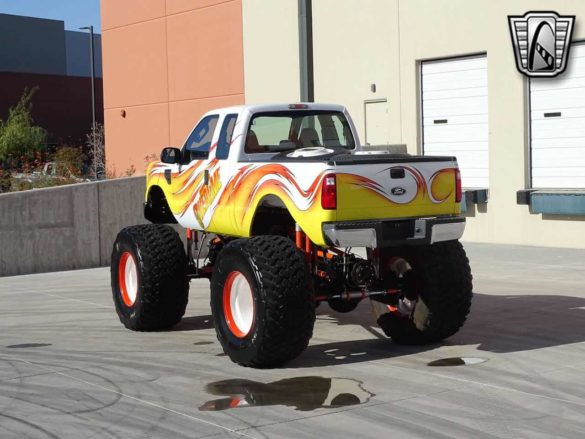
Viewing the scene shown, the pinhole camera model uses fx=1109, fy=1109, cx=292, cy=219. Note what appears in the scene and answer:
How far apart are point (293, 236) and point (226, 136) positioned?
3.92 ft

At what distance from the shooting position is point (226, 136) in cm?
1098

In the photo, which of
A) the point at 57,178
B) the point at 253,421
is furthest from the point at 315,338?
the point at 57,178

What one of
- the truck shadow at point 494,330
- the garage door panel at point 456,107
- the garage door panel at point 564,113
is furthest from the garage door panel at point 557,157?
the truck shadow at point 494,330

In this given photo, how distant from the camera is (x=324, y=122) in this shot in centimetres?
1148

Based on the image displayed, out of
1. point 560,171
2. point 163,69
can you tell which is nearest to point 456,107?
point 560,171

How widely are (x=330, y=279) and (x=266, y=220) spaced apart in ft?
3.23

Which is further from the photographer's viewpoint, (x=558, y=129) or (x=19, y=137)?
(x=19, y=137)

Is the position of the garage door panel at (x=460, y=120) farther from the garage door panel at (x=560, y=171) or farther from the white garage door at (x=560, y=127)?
the garage door panel at (x=560, y=171)

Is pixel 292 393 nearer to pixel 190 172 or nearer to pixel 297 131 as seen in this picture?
pixel 297 131

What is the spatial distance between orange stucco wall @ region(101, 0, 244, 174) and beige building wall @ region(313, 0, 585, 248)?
446 cm

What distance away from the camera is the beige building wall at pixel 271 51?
85.9 ft

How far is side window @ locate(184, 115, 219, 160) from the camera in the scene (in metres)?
11.4

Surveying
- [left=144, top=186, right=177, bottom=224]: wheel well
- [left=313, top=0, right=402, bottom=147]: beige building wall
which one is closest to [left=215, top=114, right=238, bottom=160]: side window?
[left=144, top=186, right=177, bottom=224]: wheel well

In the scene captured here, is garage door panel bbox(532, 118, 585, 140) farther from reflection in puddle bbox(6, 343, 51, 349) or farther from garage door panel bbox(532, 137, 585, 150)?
reflection in puddle bbox(6, 343, 51, 349)
